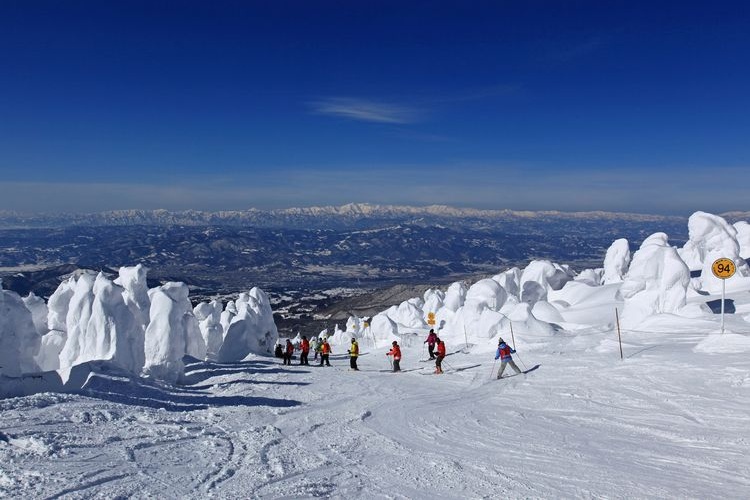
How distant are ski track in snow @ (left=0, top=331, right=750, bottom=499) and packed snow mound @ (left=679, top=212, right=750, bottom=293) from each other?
1006 inches

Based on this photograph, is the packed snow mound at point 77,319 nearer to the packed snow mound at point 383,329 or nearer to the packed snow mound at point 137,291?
the packed snow mound at point 137,291

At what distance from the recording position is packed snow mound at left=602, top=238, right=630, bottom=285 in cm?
5234

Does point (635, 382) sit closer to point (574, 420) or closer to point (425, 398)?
point (574, 420)

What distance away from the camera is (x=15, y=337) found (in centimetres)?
1830

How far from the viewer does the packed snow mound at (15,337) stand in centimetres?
1762

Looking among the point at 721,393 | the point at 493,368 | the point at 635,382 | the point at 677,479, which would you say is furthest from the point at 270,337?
the point at 677,479

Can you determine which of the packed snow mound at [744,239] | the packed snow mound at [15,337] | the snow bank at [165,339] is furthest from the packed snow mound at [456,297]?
the packed snow mound at [15,337]

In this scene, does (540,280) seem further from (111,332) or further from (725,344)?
(111,332)

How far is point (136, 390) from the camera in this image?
14.8 m

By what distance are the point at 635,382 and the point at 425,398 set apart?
5.76 meters

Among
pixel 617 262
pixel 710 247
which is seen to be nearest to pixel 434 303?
pixel 617 262

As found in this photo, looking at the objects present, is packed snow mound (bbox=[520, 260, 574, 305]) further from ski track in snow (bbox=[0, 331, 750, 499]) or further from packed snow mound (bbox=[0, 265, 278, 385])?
ski track in snow (bbox=[0, 331, 750, 499])

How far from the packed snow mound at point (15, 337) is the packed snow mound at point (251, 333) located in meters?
10.8

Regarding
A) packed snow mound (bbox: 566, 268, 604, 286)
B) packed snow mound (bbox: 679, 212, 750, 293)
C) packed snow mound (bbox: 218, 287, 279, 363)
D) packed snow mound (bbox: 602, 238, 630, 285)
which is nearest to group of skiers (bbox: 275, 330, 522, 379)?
packed snow mound (bbox: 218, 287, 279, 363)
